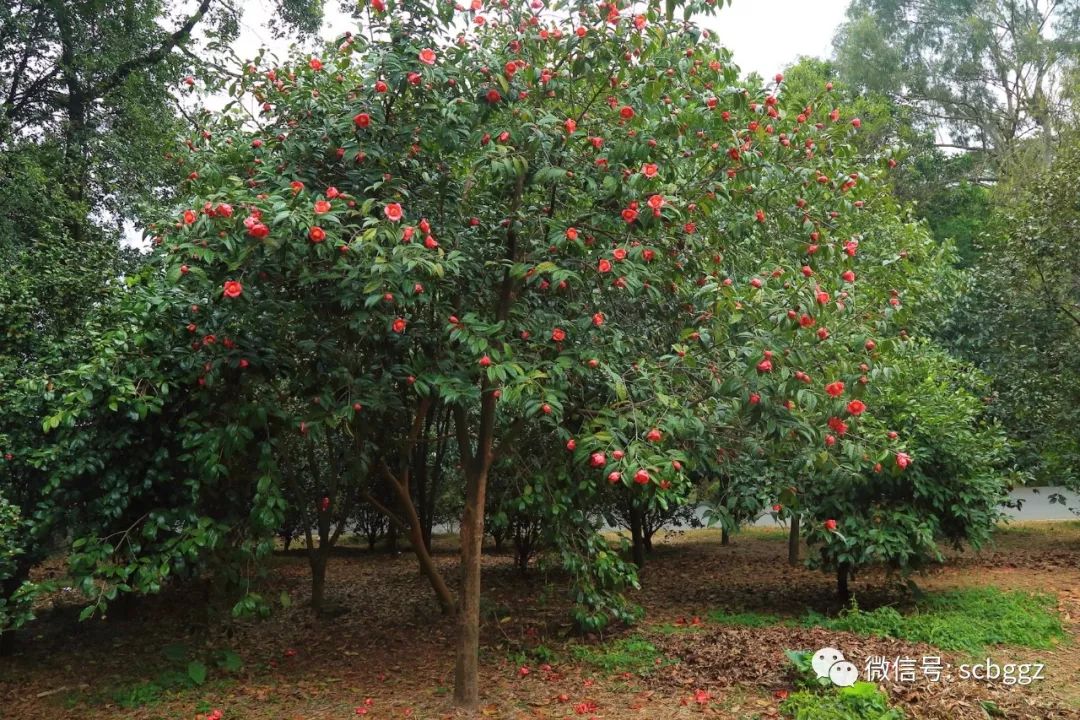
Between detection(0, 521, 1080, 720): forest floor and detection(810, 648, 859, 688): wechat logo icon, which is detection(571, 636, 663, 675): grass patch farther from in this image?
detection(810, 648, 859, 688): wechat logo icon

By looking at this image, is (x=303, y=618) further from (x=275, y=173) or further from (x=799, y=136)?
(x=799, y=136)

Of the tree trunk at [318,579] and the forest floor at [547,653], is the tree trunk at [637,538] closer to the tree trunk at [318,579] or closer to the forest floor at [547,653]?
the forest floor at [547,653]

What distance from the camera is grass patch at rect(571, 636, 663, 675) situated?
16.1 ft

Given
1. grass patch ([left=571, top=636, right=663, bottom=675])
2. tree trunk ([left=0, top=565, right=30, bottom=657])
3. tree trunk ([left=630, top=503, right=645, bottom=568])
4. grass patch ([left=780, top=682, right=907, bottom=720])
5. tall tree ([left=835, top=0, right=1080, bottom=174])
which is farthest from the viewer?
tall tree ([left=835, top=0, right=1080, bottom=174])

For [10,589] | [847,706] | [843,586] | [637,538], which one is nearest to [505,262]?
[847,706]

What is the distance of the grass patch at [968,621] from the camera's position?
5.16 metres

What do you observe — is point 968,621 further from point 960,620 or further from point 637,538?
point 637,538

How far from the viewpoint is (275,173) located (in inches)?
151

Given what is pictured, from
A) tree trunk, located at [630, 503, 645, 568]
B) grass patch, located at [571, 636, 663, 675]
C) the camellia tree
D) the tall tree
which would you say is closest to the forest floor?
grass patch, located at [571, 636, 663, 675]

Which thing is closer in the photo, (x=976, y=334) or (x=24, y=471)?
(x=24, y=471)

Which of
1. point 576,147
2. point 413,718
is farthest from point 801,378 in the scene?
point 413,718

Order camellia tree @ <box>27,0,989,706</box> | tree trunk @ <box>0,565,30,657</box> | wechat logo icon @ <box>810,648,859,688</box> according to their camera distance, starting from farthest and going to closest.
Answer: tree trunk @ <box>0,565,30,657</box>
wechat logo icon @ <box>810,648,859,688</box>
camellia tree @ <box>27,0,989,706</box>

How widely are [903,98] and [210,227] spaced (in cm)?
1844

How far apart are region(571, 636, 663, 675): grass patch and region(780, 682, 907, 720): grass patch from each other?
120 cm
